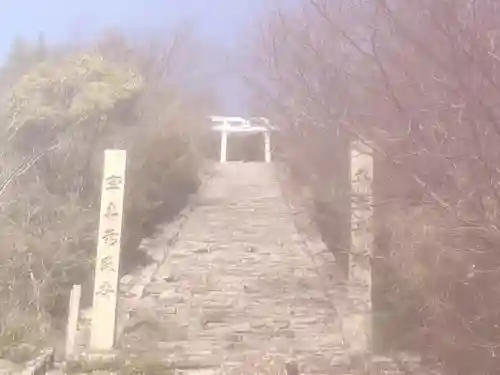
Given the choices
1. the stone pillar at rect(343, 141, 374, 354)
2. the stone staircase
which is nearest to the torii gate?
the stone staircase

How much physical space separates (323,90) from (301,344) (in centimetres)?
184

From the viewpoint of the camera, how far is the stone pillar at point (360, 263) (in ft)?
9.41

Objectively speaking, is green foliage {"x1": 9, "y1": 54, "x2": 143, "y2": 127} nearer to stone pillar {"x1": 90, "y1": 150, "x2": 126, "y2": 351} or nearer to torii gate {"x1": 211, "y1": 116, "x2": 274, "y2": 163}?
torii gate {"x1": 211, "y1": 116, "x2": 274, "y2": 163}

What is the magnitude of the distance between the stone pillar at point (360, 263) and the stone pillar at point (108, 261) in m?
1.22

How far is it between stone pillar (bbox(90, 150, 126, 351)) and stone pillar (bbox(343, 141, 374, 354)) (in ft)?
4.01

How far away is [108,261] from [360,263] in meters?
1.30

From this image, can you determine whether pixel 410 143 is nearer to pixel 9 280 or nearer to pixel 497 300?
pixel 497 300

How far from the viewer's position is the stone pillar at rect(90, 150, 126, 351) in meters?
3.27

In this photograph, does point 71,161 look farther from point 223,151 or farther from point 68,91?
point 223,151

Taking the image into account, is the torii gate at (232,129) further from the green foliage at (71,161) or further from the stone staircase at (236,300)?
the stone staircase at (236,300)

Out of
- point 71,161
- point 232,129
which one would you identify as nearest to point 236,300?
point 71,161

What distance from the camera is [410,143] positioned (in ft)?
6.22

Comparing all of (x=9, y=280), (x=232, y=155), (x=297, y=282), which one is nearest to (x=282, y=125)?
(x=297, y=282)

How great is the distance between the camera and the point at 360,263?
10.8ft
